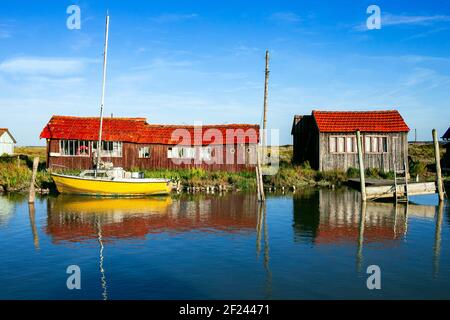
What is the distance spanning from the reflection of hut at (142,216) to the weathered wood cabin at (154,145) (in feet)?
28.5

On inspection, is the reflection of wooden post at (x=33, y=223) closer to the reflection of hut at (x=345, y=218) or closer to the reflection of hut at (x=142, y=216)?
the reflection of hut at (x=142, y=216)

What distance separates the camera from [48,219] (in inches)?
793

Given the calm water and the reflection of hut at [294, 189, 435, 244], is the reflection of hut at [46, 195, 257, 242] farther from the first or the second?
the reflection of hut at [294, 189, 435, 244]

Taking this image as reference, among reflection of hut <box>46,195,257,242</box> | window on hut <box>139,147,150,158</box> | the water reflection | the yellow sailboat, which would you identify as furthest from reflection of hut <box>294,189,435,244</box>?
window on hut <box>139,147,150,158</box>

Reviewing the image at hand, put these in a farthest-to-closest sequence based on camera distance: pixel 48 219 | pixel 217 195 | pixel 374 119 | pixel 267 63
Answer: pixel 374 119 < pixel 267 63 < pixel 217 195 < pixel 48 219

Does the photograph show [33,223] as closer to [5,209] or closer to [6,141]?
[5,209]

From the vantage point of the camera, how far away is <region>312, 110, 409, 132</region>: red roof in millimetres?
38844

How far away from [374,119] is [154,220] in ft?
89.9

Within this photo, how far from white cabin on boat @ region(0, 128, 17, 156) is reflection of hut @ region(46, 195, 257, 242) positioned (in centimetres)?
4183

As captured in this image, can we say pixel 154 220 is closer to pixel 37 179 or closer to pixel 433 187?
pixel 37 179

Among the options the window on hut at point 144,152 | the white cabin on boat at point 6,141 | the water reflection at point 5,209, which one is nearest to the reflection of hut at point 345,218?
the water reflection at point 5,209
